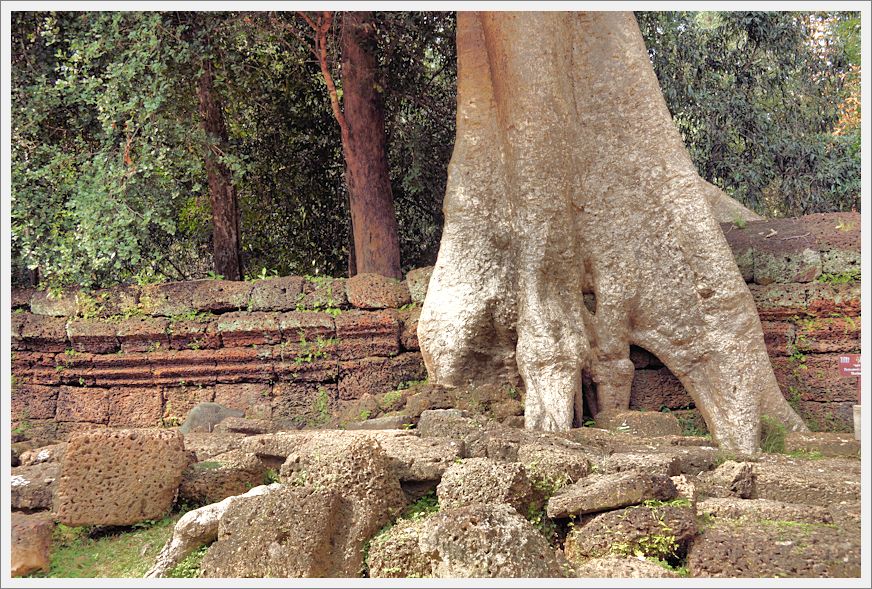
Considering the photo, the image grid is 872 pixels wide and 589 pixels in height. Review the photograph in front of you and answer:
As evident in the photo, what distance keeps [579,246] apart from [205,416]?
301 centimetres

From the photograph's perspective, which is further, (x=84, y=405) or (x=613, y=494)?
(x=84, y=405)

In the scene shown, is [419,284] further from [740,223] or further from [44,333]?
[44,333]

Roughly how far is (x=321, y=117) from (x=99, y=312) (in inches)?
131

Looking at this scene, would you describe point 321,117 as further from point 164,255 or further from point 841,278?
point 841,278

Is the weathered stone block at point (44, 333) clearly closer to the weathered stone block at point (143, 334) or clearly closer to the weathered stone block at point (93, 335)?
the weathered stone block at point (93, 335)

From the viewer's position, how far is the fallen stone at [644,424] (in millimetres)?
5359

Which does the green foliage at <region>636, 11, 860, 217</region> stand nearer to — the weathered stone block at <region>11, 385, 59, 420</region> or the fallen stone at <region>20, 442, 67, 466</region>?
the weathered stone block at <region>11, 385, 59, 420</region>

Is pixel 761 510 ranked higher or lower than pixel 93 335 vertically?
lower

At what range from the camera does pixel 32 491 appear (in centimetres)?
438

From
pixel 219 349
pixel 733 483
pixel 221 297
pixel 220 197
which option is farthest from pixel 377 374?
pixel 733 483

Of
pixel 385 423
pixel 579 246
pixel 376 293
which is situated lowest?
pixel 385 423

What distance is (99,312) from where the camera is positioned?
6.90 meters

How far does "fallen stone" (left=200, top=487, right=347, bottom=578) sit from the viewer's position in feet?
11.4

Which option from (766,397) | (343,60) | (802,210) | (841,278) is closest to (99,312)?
(343,60)
